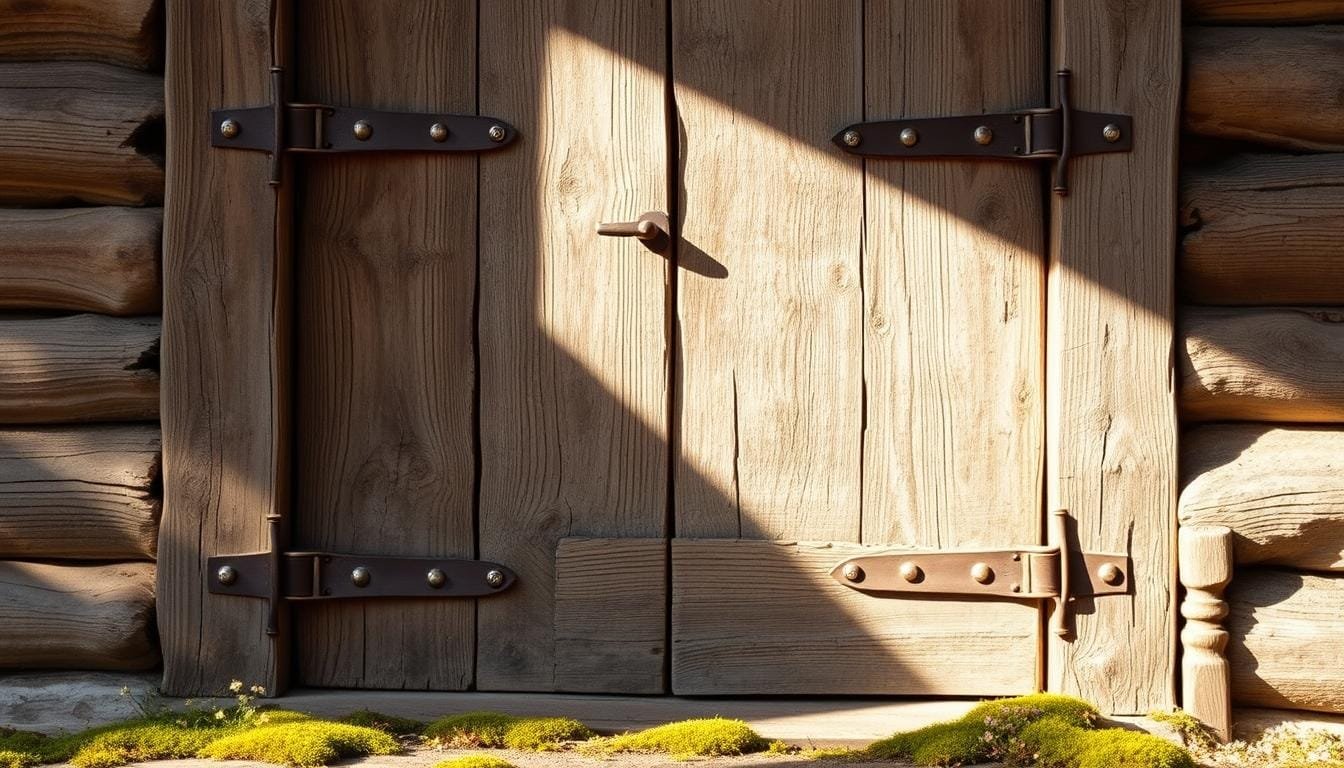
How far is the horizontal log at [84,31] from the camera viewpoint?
2.90 metres

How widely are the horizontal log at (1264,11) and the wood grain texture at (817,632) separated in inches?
54.5

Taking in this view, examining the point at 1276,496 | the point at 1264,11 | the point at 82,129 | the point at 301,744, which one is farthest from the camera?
→ the point at 82,129

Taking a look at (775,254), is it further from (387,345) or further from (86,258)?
(86,258)

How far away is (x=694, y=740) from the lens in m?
2.58

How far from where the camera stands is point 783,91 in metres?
2.88

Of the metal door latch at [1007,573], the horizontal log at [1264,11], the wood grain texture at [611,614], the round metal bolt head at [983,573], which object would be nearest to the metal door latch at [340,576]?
the wood grain texture at [611,614]

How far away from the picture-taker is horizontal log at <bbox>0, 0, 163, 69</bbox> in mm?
2904

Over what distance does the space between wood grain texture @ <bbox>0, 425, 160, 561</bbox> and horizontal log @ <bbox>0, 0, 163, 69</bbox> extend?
0.90 metres

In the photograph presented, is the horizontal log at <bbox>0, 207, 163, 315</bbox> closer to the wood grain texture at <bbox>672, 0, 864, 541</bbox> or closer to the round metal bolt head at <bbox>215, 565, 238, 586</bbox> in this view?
the round metal bolt head at <bbox>215, 565, 238, 586</bbox>

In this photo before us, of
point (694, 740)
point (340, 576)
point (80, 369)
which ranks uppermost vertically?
point (80, 369)

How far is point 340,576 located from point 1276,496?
2.07 meters

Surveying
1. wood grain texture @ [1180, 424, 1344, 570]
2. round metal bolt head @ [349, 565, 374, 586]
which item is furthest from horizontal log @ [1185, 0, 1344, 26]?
round metal bolt head @ [349, 565, 374, 586]

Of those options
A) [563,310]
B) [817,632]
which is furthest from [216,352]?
[817,632]

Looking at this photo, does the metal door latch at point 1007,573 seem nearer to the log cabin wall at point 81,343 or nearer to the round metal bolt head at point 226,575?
the round metal bolt head at point 226,575
